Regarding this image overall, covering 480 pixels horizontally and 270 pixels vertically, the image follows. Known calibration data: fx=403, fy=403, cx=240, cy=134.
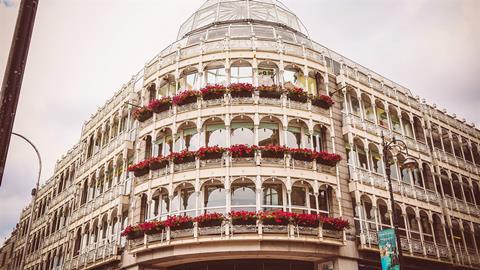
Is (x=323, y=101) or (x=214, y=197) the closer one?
(x=214, y=197)

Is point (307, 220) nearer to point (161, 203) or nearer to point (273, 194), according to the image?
point (273, 194)

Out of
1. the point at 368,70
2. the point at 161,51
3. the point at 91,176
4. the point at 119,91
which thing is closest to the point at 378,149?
the point at 368,70

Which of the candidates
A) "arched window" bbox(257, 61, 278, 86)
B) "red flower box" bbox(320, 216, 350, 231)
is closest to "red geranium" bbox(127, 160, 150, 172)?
"arched window" bbox(257, 61, 278, 86)

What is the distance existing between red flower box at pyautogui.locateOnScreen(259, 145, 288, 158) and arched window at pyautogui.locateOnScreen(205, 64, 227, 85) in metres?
5.92

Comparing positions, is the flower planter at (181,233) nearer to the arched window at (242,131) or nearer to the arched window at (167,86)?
the arched window at (242,131)

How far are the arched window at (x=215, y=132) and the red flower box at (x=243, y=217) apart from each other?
5.05m

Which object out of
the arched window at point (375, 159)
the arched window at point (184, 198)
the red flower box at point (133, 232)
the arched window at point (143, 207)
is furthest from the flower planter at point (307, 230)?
the arched window at point (143, 207)

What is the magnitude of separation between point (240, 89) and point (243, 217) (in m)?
7.80

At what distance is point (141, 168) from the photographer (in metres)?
24.6

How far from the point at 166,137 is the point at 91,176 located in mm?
10629

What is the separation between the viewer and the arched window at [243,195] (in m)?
22.0

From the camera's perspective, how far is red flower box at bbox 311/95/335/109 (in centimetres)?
2553

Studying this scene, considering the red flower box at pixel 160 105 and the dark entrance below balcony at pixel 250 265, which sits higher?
the red flower box at pixel 160 105

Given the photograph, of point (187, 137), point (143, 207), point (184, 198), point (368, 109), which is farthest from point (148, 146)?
point (368, 109)
